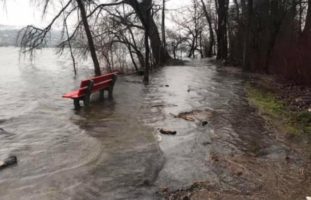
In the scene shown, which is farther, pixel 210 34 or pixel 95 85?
pixel 210 34

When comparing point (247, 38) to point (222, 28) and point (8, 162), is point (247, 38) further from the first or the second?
point (8, 162)

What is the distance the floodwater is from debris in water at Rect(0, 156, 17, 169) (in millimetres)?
190

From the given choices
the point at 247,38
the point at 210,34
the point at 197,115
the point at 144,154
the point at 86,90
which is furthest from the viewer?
the point at 210,34

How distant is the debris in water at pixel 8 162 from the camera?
722 cm

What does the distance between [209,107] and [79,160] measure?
5.87 metres

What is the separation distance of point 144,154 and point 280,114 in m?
4.92

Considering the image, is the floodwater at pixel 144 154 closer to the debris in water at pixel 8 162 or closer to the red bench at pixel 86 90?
the debris in water at pixel 8 162

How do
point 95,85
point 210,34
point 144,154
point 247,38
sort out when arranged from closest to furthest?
point 144,154, point 95,85, point 247,38, point 210,34

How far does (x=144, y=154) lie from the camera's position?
765 cm

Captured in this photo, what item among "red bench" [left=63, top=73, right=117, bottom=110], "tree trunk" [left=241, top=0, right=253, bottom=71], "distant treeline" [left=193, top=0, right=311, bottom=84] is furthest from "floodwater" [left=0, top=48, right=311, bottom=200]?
"tree trunk" [left=241, top=0, right=253, bottom=71]

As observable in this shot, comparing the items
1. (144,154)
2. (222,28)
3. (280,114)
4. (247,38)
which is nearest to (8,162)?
(144,154)

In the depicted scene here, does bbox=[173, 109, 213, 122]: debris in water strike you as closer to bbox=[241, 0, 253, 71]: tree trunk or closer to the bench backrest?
the bench backrest

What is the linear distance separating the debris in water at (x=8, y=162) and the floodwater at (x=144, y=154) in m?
0.19

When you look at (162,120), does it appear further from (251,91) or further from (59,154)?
(251,91)
